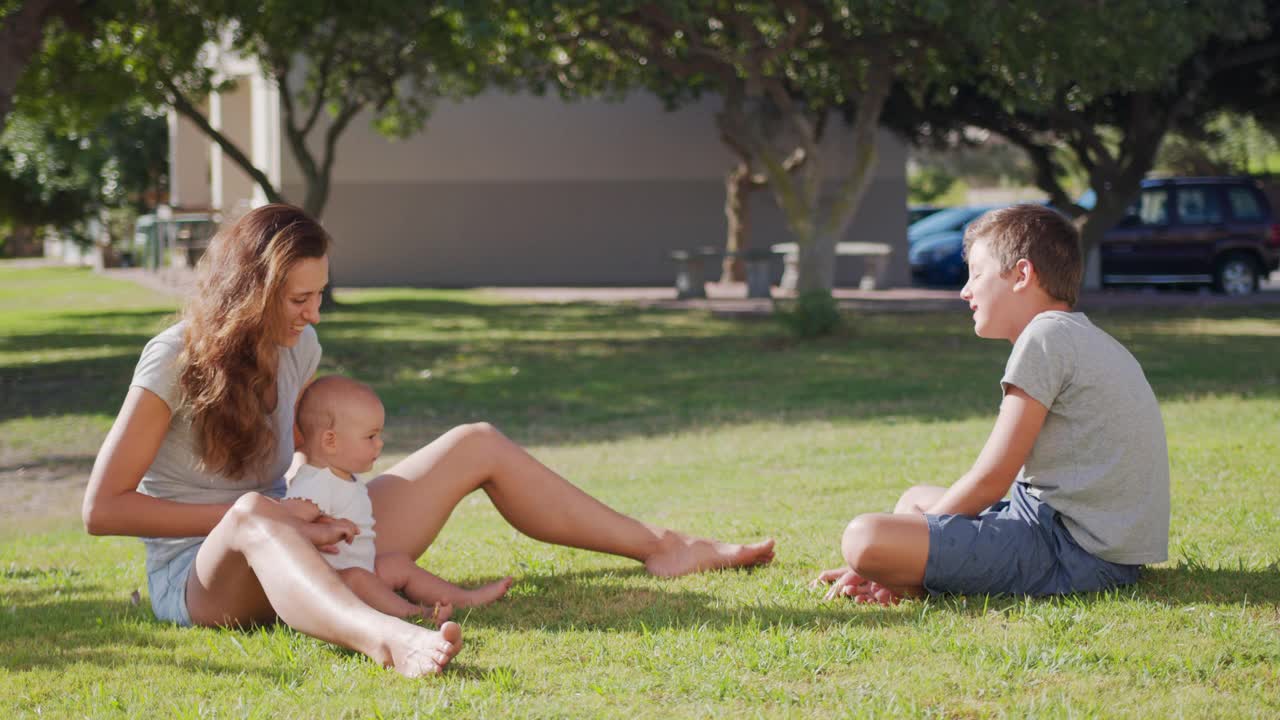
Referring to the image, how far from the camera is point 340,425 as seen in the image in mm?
3869

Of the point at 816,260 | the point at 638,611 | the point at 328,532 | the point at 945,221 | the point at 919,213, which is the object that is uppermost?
the point at 919,213

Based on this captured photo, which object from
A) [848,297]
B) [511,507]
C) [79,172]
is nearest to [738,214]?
[848,297]

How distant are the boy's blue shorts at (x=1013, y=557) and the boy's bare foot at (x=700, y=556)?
2.61ft

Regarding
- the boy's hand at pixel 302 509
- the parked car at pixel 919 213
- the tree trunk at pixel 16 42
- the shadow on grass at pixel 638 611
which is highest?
the tree trunk at pixel 16 42

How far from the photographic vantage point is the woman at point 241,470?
3541 millimetres

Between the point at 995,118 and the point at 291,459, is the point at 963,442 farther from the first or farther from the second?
the point at 995,118

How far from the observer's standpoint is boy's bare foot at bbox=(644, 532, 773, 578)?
4.65 m

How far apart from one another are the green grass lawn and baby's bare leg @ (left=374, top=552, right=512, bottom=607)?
6cm

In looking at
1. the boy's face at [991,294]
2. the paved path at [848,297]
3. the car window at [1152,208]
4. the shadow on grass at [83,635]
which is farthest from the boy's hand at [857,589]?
the car window at [1152,208]

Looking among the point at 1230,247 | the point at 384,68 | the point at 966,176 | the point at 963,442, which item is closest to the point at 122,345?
the point at 384,68

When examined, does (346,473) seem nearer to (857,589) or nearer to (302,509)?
(302,509)

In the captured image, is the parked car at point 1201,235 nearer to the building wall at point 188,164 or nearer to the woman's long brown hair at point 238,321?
the woman's long brown hair at point 238,321

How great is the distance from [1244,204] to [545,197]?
575 inches

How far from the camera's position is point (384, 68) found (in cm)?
2177
